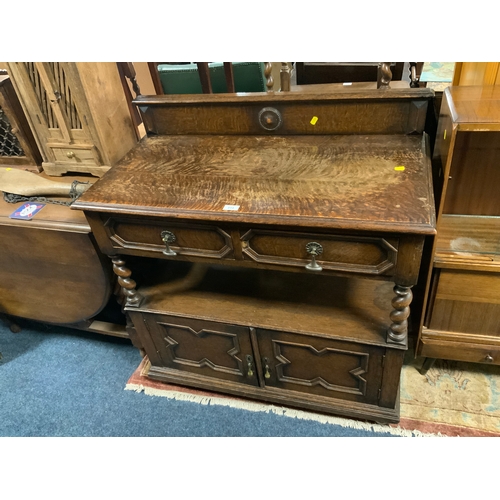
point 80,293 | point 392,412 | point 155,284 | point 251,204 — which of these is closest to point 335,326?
point 392,412

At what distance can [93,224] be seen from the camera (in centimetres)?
115

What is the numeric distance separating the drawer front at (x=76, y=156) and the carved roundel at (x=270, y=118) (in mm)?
630

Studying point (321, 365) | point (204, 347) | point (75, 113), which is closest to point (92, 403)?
point (204, 347)

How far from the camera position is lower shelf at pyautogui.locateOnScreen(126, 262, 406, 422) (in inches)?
48.4

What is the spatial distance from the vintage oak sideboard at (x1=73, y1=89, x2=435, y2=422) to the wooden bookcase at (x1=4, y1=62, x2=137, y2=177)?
0.58 feet

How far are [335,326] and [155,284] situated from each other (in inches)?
26.2

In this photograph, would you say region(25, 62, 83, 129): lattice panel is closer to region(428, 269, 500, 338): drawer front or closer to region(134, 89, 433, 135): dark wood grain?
region(134, 89, 433, 135): dark wood grain

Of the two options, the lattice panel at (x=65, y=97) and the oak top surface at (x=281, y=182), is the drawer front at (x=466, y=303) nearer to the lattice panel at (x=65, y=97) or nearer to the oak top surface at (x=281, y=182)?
→ the oak top surface at (x=281, y=182)

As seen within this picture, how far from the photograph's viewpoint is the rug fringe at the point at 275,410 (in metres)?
1.37

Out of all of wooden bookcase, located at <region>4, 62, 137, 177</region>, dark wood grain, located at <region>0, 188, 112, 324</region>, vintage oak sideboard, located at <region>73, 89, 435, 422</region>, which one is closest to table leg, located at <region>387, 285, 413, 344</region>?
vintage oak sideboard, located at <region>73, 89, 435, 422</region>

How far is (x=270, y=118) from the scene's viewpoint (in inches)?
50.0

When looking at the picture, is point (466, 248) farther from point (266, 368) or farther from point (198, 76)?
point (198, 76)

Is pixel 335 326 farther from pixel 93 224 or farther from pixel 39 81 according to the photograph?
pixel 39 81

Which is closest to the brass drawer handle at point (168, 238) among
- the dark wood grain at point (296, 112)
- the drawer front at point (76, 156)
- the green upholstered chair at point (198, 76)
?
the dark wood grain at point (296, 112)
